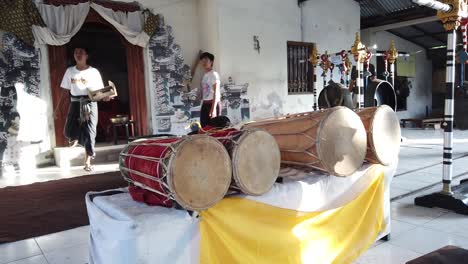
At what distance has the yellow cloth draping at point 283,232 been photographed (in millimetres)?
1397

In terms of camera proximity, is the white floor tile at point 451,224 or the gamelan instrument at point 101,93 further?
the gamelan instrument at point 101,93

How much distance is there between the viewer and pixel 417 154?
5.24 meters

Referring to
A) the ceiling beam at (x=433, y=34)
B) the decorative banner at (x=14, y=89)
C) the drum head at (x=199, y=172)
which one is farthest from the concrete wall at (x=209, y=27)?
the ceiling beam at (x=433, y=34)

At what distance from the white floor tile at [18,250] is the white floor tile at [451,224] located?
8.37 feet

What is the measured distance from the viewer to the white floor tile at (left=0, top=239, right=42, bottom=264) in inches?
84.0

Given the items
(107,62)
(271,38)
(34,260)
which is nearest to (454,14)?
(34,260)

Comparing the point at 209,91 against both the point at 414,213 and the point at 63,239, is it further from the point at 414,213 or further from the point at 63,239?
the point at 414,213

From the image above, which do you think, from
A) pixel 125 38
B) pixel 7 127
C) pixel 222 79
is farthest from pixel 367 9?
pixel 7 127

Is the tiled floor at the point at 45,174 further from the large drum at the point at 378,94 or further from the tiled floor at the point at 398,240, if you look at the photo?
the large drum at the point at 378,94

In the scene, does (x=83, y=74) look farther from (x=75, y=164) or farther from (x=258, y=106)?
(x=258, y=106)

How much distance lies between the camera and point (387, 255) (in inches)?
78.3

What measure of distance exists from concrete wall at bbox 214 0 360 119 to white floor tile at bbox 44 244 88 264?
187 inches

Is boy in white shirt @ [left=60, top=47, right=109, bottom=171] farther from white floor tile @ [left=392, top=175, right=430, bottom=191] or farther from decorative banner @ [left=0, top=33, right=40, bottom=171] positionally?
white floor tile @ [left=392, top=175, right=430, bottom=191]

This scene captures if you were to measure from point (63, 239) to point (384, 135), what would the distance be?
2.12m
